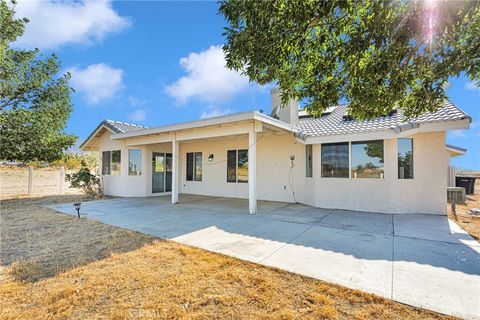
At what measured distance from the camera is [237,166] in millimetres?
11750

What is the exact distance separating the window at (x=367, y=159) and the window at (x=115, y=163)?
1172cm

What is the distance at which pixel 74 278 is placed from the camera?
3.44m

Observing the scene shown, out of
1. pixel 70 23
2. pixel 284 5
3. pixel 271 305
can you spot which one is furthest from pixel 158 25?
pixel 271 305

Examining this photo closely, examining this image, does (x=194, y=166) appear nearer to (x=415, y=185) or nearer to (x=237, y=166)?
(x=237, y=166)

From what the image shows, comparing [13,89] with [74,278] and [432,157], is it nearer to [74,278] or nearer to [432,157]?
[74,278]

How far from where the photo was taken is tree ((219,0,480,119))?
122 inches

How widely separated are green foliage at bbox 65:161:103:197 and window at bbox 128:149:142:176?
7.07ft

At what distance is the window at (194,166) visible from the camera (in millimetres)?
13219

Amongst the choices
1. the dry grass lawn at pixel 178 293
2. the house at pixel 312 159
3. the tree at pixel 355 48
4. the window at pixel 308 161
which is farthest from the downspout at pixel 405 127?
the dry grass lawn at pixel 178 293

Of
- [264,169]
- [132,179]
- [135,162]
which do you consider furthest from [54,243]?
[264,169]

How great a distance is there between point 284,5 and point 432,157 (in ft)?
24.6

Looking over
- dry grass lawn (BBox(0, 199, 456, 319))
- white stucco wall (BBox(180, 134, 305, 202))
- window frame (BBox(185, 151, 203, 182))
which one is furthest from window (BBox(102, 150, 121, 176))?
dry grass lawn (BBox(0, 199, 456, 319))

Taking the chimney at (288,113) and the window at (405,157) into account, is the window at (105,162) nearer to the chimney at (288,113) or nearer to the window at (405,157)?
the chimney at (288,113)

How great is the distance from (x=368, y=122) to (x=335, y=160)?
178 cm
